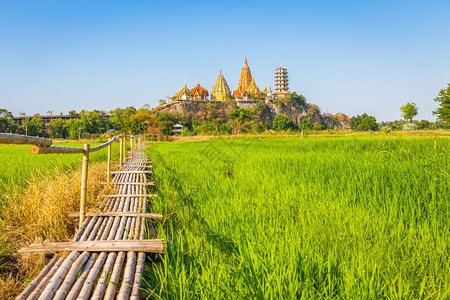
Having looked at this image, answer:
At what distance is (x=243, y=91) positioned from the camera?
8756 centimetres

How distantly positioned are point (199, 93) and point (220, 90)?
22.6 ft

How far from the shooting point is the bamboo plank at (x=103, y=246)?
1822 millimetres

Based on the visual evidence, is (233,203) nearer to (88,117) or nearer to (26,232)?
(26,232)

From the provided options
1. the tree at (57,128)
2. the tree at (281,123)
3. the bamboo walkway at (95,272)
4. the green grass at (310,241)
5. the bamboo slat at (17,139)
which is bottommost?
the bamboo walkway at (95,272)

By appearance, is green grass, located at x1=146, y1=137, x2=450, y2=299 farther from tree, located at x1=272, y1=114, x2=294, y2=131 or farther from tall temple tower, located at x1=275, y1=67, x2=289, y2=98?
tall temple tower, located at x1=275, y1=67, x2=289, y2=98

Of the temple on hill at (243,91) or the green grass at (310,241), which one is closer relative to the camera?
the green grass at (310,241)

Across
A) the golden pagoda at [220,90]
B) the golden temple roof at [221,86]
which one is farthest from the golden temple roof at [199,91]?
the golden temple roof at [221,86]

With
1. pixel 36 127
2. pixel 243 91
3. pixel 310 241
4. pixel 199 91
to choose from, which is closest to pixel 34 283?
pixel 310 241

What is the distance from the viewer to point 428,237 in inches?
61.9

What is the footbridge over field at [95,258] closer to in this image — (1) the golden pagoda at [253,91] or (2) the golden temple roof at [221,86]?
(2) the golden temple roof at [221,86]

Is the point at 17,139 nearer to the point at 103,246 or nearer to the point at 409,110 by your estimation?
the point at 103,246

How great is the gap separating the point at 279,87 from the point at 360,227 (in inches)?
3969

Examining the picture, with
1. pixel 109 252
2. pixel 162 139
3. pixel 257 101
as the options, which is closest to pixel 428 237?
pixel 109 252

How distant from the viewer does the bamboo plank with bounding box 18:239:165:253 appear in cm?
182
